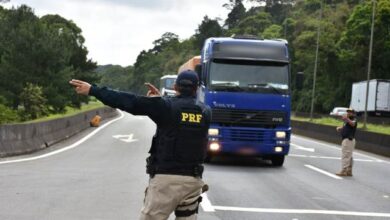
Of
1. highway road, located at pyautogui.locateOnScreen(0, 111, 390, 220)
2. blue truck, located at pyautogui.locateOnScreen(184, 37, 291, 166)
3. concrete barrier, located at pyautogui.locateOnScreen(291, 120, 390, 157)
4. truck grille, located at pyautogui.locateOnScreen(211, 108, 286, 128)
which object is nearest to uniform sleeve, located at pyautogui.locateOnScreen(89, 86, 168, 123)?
highway road, located at pyautogui.locateOnScreen(0, 111, 390, 220)

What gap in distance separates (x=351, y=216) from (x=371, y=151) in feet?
54.6

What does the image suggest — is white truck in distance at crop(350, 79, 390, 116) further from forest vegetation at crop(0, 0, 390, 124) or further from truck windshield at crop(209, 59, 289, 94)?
truck windshield at crop(209, 59, 289, 94)

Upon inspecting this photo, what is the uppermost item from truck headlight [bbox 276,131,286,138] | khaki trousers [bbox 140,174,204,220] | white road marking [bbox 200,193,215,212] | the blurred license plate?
khaki trousers [bbox 140,174,204,220]

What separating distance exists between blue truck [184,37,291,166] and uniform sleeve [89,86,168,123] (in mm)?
10292

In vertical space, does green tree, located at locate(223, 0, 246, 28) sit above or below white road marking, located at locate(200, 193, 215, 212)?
above

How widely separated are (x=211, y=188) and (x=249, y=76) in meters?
4.75

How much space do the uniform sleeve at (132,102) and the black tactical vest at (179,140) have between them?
9 cm

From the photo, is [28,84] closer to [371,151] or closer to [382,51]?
[371,151]

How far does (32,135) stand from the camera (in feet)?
61.2

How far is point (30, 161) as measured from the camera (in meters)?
15.5

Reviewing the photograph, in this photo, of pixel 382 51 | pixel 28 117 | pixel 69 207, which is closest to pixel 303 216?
pixel 69 207

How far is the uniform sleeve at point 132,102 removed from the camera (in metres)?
5.04

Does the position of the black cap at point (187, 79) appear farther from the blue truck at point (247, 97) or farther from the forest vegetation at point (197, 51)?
the forest vegetation at point (197, 51)

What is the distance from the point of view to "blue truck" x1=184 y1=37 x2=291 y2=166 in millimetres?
15531
